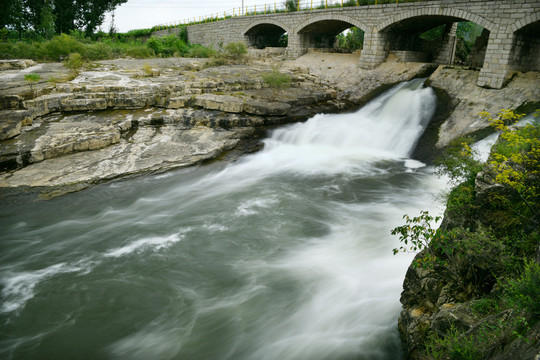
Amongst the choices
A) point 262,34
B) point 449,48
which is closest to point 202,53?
point 262,34

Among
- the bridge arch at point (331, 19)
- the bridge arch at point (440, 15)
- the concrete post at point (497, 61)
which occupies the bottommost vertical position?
the concrete post at point (497, 61)

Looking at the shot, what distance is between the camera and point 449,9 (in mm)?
13008

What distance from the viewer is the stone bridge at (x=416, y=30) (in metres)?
11.5

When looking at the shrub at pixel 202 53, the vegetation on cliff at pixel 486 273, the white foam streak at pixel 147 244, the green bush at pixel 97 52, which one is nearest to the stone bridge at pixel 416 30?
the shrub at pixel 202 53

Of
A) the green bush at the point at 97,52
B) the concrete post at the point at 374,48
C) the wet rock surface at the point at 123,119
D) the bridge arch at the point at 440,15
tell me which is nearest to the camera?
the wet rock surface at the point at 123,119

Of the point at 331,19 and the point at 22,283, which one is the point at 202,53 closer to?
the point at 331,19

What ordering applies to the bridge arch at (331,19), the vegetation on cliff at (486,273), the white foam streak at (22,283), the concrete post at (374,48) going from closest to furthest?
the vegetation on cliff at (486,273) → the white foam streak at (22,283) → the concrete post at (374,48) → the bridge arch at (331,19)

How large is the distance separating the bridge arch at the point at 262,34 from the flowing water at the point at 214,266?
18179 mm

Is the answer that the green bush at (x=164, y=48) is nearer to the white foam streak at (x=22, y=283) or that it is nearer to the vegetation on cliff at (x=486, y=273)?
the white foam streak at (x=22, y=283)

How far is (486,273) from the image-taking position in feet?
10.3

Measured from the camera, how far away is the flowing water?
410 cm

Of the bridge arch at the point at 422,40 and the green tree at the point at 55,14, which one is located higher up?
the green tree at the point at 55,14

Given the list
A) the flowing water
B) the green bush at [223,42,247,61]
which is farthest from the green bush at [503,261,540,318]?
the green bush at [223,42,247,61]

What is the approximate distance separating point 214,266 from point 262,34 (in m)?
24.5
